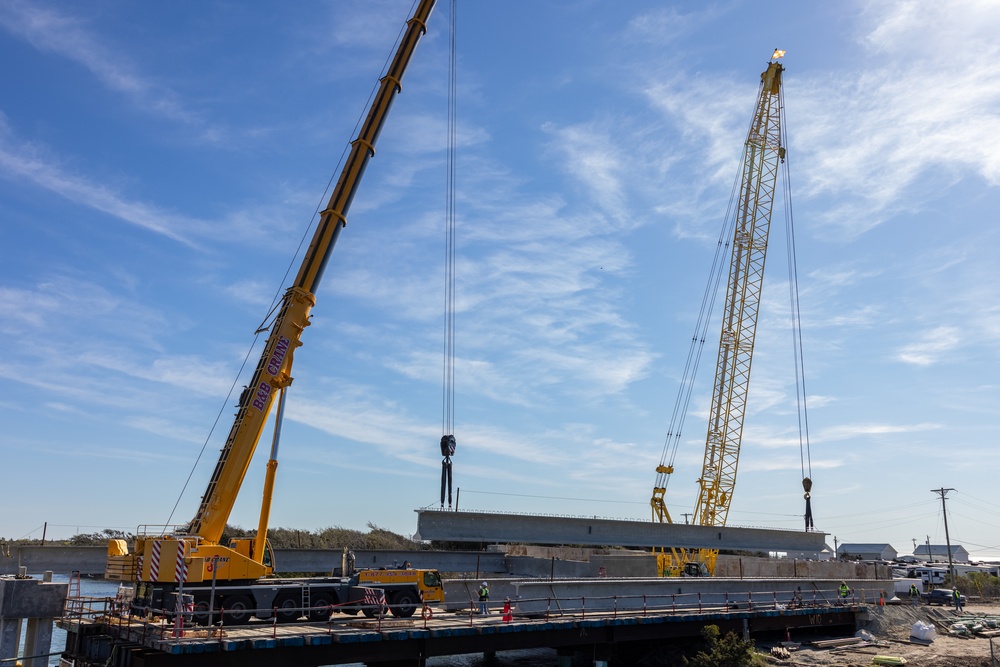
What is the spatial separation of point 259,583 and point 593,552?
3980 cm

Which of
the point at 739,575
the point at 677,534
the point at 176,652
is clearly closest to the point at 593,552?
the point at 677,534

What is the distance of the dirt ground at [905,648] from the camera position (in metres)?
32.6

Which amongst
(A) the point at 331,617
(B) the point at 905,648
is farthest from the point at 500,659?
(B) the point at 905,648

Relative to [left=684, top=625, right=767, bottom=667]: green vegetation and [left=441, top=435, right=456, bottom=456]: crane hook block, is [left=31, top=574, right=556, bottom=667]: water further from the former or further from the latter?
[left=441, top=435, right=456, bottom=456]: crane hook block

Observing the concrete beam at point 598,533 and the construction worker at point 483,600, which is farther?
the concrete beam at point 598,533

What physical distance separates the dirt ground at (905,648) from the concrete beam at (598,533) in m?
14.6

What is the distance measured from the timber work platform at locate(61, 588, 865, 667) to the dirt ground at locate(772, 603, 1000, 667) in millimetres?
4488

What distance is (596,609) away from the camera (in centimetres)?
3462

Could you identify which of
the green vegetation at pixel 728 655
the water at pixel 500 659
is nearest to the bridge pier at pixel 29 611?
the water at pixel 500 659

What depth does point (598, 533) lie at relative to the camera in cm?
5272

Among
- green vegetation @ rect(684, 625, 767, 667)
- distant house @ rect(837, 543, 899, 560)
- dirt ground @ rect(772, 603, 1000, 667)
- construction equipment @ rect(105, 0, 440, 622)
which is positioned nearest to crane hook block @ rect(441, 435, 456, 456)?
construction equipment @ rect(105, 0, 440, 622)

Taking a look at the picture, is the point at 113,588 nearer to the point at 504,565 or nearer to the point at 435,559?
the point at 435,559

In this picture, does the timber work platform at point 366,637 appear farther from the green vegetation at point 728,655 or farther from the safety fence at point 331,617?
the green vegetation at point 728,655

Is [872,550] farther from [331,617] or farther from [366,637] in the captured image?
[366,637]
